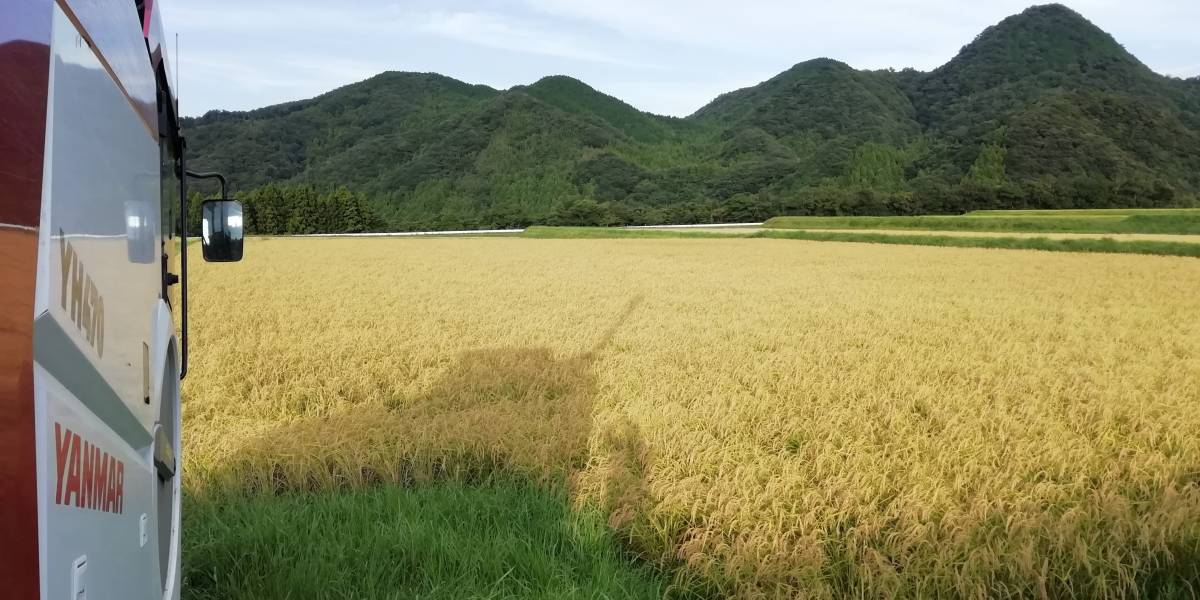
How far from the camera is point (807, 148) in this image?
154 meters

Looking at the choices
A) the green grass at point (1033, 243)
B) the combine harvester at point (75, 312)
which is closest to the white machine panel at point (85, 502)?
the combine harvester at point (75, 312)

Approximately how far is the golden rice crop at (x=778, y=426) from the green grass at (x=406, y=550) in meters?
0.31

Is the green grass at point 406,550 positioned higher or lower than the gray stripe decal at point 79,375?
lower

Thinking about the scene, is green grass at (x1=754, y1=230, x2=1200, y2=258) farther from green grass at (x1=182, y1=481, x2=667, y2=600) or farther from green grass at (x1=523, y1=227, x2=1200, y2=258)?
green grass at (x1=182, y1=481, x2=667, y2=600)

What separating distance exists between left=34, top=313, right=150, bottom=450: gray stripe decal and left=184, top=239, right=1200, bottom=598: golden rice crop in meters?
2.58

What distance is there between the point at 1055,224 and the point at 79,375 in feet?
154

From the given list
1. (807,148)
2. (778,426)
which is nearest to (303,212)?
(778,426)

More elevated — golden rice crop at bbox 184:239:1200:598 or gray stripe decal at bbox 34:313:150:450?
gray stripe decal at bbox 34:313:150:450

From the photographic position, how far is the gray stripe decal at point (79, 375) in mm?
1275

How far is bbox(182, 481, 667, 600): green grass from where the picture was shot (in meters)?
3.56

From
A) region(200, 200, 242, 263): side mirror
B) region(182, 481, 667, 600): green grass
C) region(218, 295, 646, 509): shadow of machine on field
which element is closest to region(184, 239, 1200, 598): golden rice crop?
region(218, 295, 646, 509): shadow of machine on field

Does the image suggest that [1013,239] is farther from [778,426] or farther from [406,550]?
[406,550]

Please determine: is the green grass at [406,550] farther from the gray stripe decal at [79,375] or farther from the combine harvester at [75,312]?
the gray stripe decal at [79,375]

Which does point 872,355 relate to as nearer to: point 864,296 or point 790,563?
point 790,563
